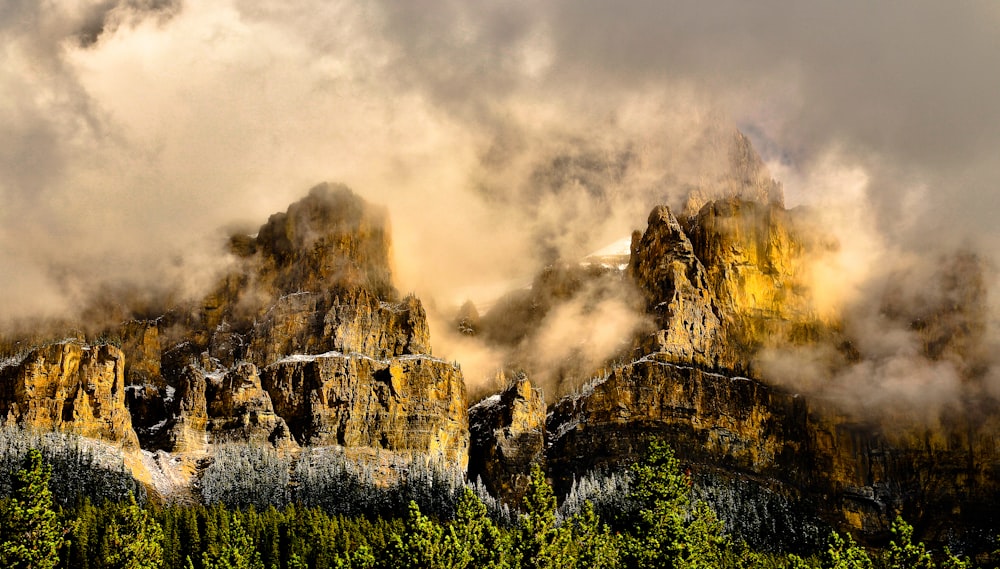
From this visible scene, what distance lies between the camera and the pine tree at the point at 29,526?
341 feet

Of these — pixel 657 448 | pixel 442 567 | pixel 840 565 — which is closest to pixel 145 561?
pixel 442 567

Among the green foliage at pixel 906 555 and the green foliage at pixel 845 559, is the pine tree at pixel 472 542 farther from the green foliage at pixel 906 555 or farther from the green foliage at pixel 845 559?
the green foliage at pixel 906 555

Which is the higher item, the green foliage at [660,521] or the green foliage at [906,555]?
the green foliage at [660,521]

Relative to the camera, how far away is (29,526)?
10594 centimetres

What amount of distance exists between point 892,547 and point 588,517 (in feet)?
96.8

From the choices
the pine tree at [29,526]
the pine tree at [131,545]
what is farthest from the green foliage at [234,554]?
the pine tree at [29,526]

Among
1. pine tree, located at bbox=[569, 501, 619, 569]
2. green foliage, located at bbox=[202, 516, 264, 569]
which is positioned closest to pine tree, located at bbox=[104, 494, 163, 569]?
green foliage, located at bbox=[202, 516, 264, 569]

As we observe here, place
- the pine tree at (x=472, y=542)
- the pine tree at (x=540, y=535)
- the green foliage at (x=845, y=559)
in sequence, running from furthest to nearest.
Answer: the green foliage at (x=845, y=559), the pine tree at (x=540, y=535), the pine tree at (x=472, y=542)

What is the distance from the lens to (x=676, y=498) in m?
102

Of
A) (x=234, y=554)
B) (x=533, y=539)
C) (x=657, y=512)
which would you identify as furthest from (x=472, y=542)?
(x=234, y=554)

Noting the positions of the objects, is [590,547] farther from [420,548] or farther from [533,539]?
[420,548]

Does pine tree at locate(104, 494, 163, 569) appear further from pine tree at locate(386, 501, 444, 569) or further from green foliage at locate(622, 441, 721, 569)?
green foliage at locate(622, 441, 721, 569)

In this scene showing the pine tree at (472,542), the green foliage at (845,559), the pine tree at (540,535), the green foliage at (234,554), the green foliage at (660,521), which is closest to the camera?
the green foliage at (660,521)

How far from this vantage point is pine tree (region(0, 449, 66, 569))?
104 meters
